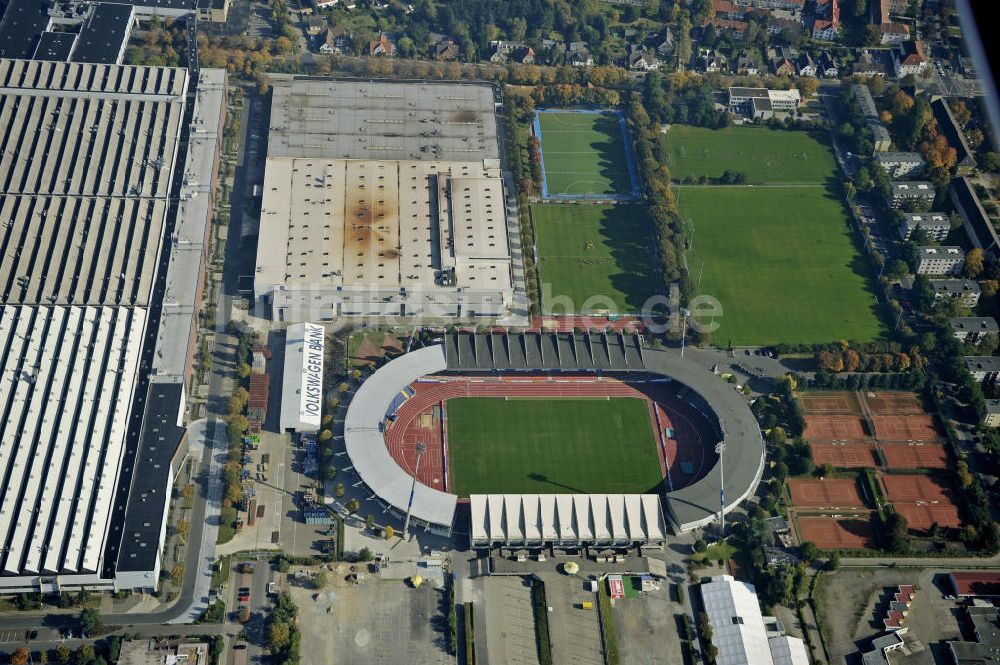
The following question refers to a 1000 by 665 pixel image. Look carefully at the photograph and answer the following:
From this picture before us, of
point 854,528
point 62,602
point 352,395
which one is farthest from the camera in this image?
point 352,395

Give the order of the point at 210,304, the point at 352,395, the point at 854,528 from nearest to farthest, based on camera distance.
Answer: the point at 854,528
the point at 352,395
the point at 210,304

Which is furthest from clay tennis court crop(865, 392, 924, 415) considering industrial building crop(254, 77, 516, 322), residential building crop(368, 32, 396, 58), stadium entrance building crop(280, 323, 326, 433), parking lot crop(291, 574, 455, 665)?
residential building crop(368, 32, 396, 58)

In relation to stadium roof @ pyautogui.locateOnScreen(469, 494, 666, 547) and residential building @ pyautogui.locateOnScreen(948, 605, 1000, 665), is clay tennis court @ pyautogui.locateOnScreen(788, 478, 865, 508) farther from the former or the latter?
stadium roof @ pyautogui.locateOnScreen(469, 494, 666, 547)

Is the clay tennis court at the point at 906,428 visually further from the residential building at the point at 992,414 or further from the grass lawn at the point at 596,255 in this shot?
the grass lawn at the point at 596,255

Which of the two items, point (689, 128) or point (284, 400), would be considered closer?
point (284, 400)

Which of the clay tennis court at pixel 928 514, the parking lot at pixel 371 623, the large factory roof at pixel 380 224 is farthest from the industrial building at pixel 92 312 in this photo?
the clay tennis court at pixel 928 514

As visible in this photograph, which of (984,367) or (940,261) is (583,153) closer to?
(940,261)

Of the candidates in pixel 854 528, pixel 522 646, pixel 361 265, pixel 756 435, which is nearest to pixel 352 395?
pixel 361 265

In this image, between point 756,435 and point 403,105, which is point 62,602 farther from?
point 403,105

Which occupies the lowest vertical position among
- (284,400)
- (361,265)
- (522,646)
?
(522,646)
